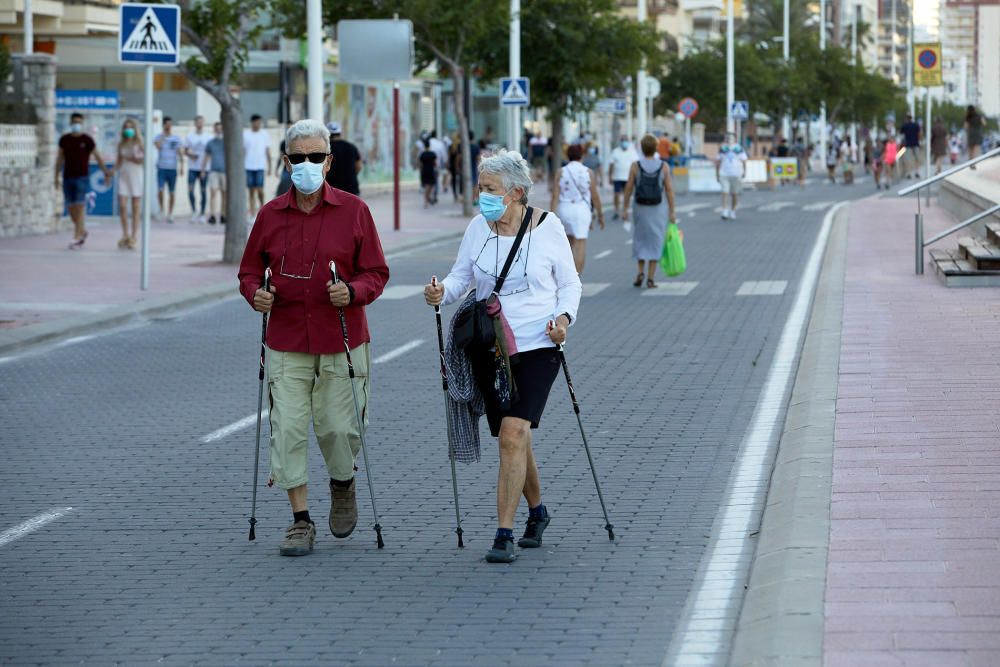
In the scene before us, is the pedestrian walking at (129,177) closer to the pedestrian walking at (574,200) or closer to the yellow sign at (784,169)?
the pedestrian walking at (574,200)

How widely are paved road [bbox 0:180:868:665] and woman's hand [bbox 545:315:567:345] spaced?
2.93ft

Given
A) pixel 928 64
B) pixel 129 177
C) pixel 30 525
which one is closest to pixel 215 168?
pixel 129 177

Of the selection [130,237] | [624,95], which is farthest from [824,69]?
[130,237]

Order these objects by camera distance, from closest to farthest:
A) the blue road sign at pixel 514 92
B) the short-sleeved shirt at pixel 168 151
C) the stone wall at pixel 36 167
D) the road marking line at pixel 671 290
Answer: the road marking line at pixel 671 290 < the stone wall at pixel 36 167 < the short-sleeved shirt at pixel 168 151 < the blue road sign at pixel 514 92

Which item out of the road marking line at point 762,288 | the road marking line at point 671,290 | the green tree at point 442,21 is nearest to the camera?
the road marking line at point 762,288

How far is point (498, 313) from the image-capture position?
291 inches

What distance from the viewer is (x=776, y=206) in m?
44.1

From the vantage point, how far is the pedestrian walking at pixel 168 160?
110ft

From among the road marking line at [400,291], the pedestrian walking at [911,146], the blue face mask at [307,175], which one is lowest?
the road marking line at [400,291]

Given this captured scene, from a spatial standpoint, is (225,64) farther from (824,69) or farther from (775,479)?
(824,69)

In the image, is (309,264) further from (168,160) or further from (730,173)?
(730,173)

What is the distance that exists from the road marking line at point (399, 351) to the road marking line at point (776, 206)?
27326 millimetres

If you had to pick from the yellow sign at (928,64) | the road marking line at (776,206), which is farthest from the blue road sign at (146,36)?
the road marking line at (776,206)

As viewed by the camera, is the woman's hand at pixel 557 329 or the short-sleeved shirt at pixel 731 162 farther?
the short-sleeved shirt at pixel 731 162
